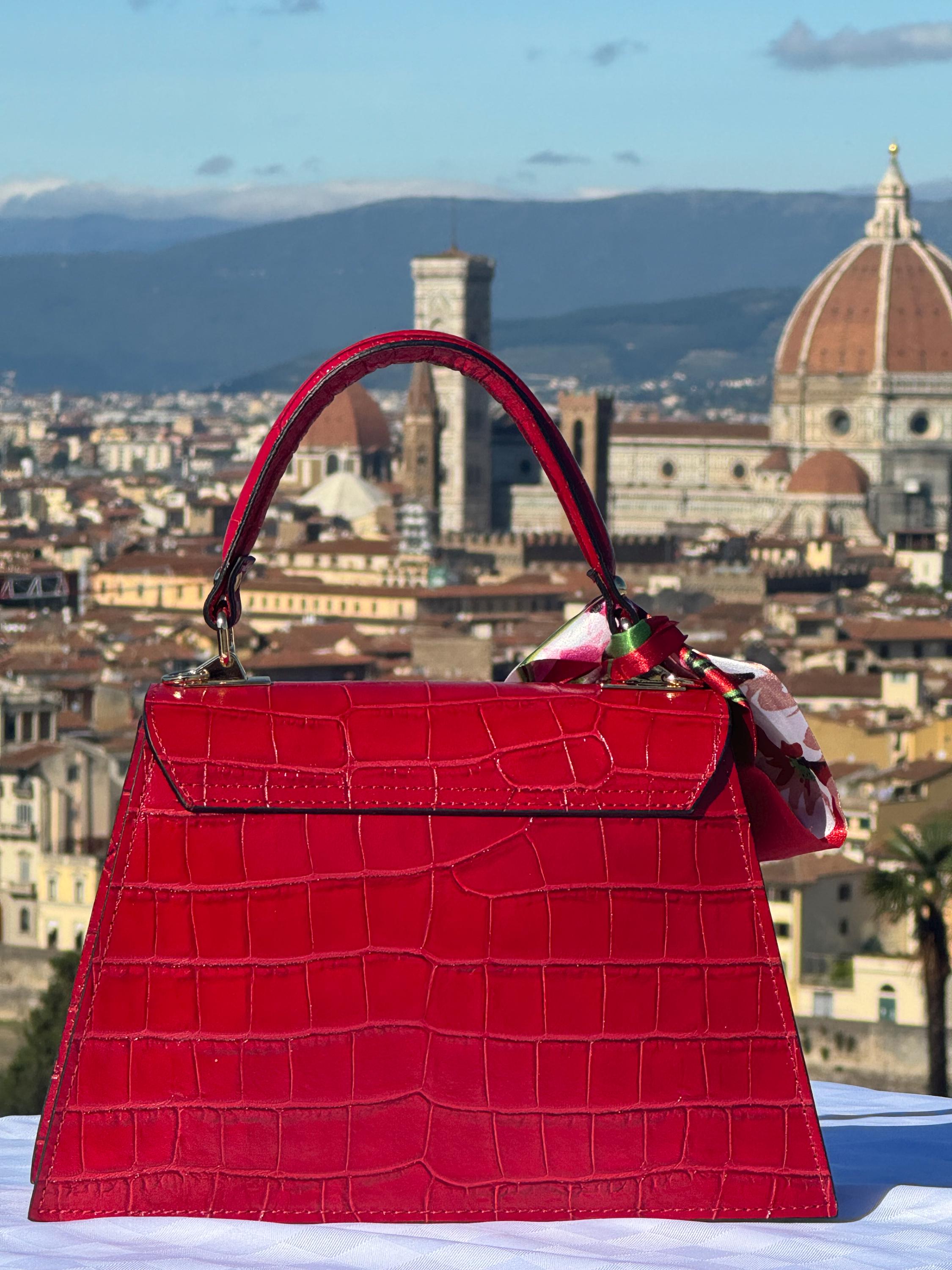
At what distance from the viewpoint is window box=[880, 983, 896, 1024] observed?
18.3 metres

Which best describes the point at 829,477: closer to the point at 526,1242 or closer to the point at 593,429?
the point at 593,429

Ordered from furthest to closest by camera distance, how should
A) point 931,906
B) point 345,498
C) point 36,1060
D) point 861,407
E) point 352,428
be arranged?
point 352,428, point 345,498, point 861,407, point 36,1060, point 931,906

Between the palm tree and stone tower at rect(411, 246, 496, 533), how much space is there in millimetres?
56658

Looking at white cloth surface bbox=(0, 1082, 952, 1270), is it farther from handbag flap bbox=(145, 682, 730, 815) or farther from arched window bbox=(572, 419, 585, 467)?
arched window bbox=(572, 419, 585, 467)

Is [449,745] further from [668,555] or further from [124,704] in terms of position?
[668,555]

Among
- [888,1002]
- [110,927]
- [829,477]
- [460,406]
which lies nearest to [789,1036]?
[110,927]

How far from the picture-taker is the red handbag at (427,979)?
1943mm

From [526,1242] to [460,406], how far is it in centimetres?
7198

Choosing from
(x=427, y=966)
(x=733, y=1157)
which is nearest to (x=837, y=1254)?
(x=733, y=1157)

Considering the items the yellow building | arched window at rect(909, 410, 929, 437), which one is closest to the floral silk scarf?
the yellow building

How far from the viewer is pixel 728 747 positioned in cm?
204

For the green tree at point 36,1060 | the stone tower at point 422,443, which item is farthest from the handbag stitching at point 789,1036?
the stone tower at point 422,443

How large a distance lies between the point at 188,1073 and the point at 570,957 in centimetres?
27

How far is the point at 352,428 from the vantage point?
89.9 meters
